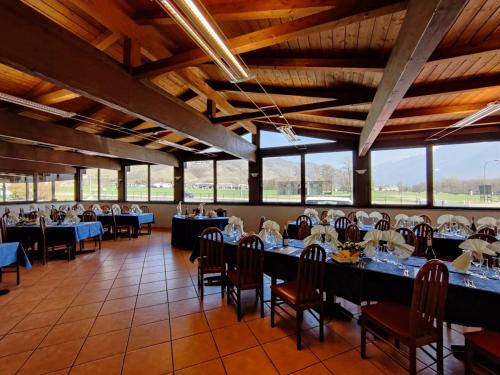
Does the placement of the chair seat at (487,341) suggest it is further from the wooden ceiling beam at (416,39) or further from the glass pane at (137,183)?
the glass pane at (137,183)

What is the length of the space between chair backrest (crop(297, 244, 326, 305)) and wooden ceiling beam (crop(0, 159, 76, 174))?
9920 millimetres

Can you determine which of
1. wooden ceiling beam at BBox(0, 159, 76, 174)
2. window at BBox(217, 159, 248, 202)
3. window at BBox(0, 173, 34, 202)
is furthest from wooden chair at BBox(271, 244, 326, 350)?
window at BBox(0, 173, 34, 202)

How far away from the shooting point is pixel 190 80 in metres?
4.49

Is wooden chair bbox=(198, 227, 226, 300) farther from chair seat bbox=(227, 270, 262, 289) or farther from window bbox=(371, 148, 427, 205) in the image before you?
window bbox=(371, 148, 427, 205)

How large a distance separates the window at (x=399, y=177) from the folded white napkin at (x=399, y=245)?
4.87m

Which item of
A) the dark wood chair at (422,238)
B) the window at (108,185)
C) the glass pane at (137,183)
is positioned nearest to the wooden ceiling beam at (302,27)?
the dark wood chair at (422,238)

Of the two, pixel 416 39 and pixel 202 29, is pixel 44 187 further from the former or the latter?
pixel 416 39

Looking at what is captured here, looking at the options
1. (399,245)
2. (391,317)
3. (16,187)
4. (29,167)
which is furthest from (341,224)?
(16,187)

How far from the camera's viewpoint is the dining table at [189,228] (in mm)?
6629

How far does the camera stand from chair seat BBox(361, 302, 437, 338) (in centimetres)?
199

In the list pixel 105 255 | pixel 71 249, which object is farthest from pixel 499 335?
pixel 71 249

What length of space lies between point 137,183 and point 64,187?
322 cm

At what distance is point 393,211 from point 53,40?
301 inches

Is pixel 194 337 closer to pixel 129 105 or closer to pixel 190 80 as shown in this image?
pixel 129 105
